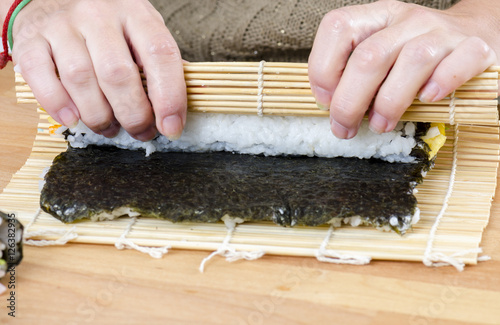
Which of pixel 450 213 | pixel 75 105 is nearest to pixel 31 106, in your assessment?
pixel 75 105

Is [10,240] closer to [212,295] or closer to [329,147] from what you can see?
[212,295]

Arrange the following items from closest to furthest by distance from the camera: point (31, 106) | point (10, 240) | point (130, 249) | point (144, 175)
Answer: point (10, 240)
point (130, 249)
point (144, 175)
point (31, 106)

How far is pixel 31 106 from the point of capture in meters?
1.54

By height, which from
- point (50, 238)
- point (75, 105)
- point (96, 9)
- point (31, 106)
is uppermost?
point (96, 9)

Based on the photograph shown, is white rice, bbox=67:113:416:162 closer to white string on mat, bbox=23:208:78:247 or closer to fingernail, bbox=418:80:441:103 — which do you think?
fingernail, bbox=418:80:441:103

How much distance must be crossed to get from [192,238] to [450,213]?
465mm

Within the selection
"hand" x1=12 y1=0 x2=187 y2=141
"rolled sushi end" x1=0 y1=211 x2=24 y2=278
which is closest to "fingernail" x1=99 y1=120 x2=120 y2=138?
"hand" x1=12 y1=0 x2=187 y2=141

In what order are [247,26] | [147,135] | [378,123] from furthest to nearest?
[247,26]
[147,135]
[378,123]

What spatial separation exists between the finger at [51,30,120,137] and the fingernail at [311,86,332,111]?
0.41 m

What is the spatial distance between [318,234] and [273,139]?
272 mm

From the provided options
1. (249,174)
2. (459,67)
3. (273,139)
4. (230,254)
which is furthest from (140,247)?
(459,67)

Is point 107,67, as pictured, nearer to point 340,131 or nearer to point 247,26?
point 340,131

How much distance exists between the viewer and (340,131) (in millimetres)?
1021

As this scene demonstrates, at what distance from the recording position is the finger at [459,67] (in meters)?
0.93
